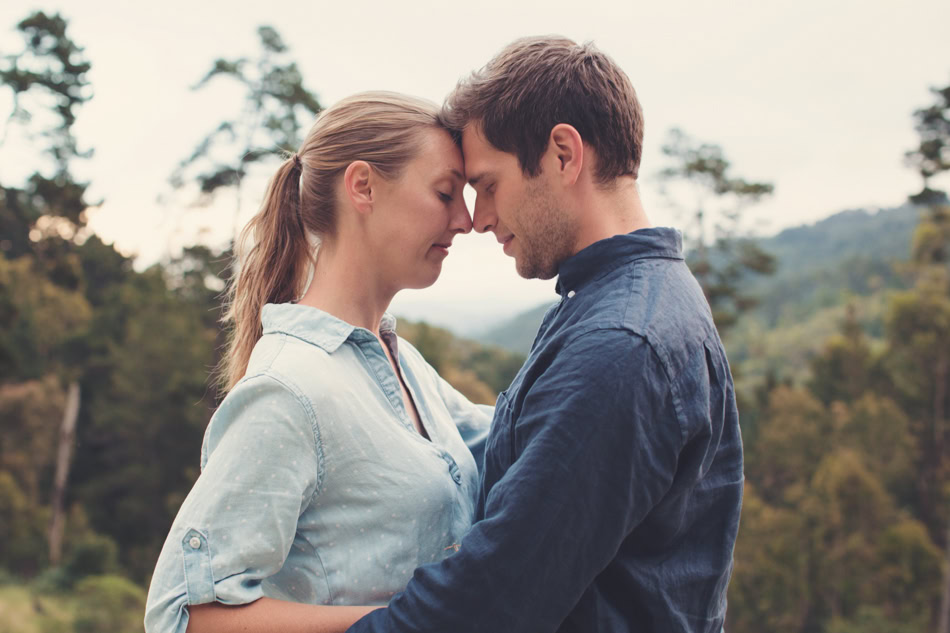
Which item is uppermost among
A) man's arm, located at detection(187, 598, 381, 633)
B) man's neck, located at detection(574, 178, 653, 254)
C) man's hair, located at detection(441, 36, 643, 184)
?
man's hair, located at detection(441, 36, 643, 184)

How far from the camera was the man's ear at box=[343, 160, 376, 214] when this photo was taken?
179 centimetres

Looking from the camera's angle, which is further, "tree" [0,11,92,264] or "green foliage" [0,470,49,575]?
"green foliage" [0,470,49,575]

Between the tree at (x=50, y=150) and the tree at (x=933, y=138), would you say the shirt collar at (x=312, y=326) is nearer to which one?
the tree at (x=50, y=150)

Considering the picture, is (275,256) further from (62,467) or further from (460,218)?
(62,467)

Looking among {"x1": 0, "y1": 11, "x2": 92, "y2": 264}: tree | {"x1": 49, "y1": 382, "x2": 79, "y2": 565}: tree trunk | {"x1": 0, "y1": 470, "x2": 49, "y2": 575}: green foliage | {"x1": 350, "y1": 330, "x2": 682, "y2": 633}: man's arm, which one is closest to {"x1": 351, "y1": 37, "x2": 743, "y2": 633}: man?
{"x1": 350, "y1": 330, "x2": 682, "y2": 633}: man's arm

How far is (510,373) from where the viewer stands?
39.5 metres

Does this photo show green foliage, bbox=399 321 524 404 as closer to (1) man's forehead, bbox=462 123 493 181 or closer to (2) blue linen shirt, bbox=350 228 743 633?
(1) man's forehead, bbox=462 123 493 181

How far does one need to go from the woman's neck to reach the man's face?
298mm

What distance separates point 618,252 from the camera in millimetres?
1608

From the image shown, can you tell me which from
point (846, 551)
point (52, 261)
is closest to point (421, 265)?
point (52, 261)

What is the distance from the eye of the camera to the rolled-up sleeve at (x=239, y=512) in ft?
4.65

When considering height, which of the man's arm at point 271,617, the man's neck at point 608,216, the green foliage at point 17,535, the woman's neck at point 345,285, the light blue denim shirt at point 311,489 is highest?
the man's neck at point 608,216

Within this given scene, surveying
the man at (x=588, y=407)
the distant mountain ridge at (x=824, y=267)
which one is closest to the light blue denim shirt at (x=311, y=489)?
the man at (x=588, y=407)

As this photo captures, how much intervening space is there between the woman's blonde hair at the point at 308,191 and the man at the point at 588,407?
14 cm
